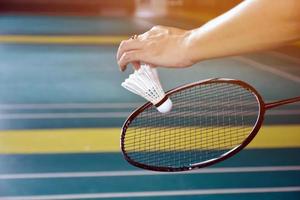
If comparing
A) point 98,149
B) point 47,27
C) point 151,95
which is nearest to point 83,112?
point 98,149

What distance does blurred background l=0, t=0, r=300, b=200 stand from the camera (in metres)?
3.25

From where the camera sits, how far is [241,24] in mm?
934

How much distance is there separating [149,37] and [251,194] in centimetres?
229

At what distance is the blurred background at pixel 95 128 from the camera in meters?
3.25

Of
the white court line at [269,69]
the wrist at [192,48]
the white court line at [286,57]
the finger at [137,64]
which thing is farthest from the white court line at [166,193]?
the white court line at [286,57]

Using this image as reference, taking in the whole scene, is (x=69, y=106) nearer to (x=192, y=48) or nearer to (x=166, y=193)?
(x=166, y=193)

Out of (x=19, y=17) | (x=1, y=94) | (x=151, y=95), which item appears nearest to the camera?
(x=151, y=95)

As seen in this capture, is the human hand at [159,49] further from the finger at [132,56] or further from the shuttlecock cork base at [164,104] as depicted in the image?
the shuttlecock cork base at [164,104]

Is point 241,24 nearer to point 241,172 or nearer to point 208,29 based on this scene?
point 208,29

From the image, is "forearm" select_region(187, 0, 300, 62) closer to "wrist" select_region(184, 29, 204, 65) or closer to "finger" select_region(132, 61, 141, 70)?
"wrist" select_region(184, 29, 204, 65)

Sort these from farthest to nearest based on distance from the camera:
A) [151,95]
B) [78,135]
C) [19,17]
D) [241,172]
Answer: [19,17], [78,135], [241,172], [151,95]

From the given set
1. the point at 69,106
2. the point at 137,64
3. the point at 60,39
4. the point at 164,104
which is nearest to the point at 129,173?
the point at 69,106

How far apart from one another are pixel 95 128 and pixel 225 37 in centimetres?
354

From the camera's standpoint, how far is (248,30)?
94 centimetres
